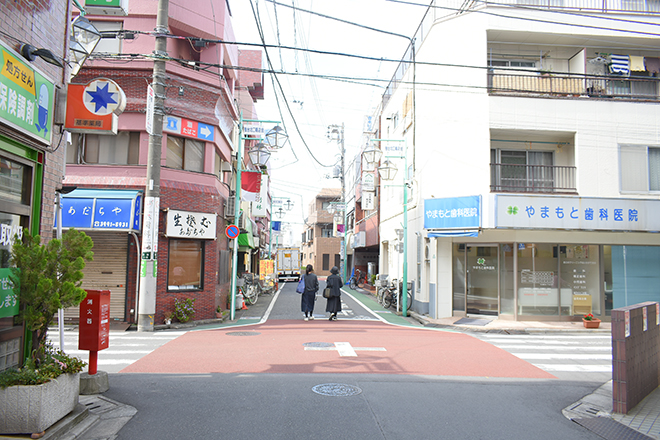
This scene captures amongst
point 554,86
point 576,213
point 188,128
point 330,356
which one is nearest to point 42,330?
point 330,356

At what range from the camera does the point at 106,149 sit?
14.8 m

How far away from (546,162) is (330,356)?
12138 mm

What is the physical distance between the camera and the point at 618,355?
20.3ft

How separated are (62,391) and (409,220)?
17.3 metres

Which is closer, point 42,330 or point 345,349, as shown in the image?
point 42,330

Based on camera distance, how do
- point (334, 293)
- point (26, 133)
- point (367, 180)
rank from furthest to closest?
point (367, 180), point (334, 293), point (26, 133)

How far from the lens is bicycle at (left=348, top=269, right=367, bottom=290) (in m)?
35.3

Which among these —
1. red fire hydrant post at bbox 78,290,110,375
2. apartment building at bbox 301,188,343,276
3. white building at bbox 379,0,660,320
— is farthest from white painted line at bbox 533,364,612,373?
apartment building at bbox 301,188,343,276

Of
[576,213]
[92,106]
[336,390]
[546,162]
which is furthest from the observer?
[546,162]

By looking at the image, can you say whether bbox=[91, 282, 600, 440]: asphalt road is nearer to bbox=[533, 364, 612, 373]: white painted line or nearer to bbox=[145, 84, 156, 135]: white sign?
bbox=[533, 364, 612, 373]: white painted line

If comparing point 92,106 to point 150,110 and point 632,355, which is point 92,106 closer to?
point 150,110

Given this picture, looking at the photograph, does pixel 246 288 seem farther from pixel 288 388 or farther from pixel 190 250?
pixel 288 388

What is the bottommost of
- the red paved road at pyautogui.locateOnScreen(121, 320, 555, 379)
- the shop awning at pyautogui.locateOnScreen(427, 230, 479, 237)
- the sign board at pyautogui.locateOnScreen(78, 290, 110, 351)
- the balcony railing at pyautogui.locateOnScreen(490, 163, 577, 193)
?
the red paved road at pyautogui.locateOnScreen(121, 320, 555, 379)

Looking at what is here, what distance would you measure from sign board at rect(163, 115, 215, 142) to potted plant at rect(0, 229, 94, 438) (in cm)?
982
